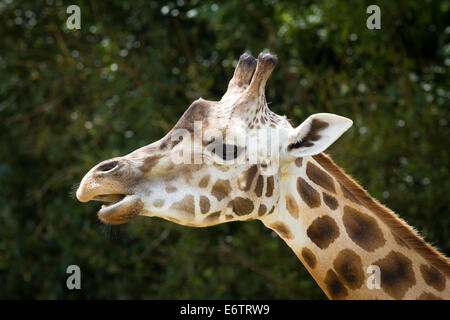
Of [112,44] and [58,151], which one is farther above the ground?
[112,44]

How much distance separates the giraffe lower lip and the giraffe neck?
607mm

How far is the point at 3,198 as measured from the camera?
7930 mm

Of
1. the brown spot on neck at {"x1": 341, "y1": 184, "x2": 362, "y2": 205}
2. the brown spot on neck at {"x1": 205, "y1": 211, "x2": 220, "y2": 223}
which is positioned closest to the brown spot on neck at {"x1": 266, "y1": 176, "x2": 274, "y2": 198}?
the brown spot on neck at {"x1": 205, "y1": 211, "x2": 220, "y2": 223}

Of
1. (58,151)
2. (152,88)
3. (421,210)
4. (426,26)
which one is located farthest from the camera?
(58,151)

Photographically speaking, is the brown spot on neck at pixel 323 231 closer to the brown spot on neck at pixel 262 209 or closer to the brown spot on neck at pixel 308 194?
the brown spot on neck at pixel 308 194

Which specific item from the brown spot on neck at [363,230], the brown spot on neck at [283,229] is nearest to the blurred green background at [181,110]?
the brown spot on neck at [363,230]

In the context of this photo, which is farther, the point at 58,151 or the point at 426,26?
the point at 58,151

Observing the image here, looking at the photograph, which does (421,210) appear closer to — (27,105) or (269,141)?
(269,141)

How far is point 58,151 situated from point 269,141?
5.23 m

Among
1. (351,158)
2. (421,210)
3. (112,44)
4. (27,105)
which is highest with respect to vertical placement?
(112,44)

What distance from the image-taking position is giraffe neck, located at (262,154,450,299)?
2.94m

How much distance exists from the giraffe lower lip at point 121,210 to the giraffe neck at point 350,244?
0.61 meters

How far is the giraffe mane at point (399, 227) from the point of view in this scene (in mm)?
3025

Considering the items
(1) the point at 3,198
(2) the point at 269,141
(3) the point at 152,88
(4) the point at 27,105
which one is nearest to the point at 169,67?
(3) the point at 152,88
